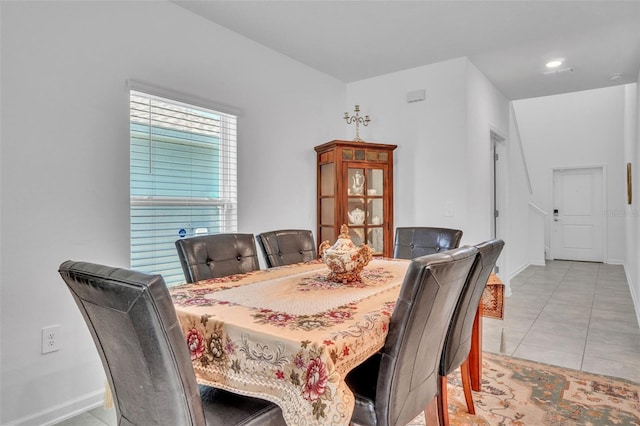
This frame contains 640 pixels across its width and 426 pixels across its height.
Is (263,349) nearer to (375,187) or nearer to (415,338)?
(415,338)

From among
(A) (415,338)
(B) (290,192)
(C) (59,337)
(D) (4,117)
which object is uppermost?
(D) (4,117)

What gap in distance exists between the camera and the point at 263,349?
115cm

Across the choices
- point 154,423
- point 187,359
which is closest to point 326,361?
point 187,359

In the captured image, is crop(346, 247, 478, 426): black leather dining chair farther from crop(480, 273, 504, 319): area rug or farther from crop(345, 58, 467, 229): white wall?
crop(345, 58, 467, 229): white wall

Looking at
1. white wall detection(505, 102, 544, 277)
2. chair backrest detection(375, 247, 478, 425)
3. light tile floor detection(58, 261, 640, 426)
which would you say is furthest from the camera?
white wall detection(505, 102, 544, 277)

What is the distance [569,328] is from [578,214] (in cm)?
531

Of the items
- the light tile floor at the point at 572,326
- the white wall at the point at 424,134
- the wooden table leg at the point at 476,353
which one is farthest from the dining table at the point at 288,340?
the white wall at the point at 424,134

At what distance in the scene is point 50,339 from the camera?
81.5 inches

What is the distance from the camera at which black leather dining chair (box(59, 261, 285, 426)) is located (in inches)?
37.0

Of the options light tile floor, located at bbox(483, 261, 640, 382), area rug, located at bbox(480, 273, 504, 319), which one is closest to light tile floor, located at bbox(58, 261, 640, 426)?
light tile floor, located at bbox(483, 261, 640, 382)

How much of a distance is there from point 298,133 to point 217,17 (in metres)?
1.25

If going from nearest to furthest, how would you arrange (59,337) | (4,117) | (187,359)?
(187,359) → (4,117) → (59,337)

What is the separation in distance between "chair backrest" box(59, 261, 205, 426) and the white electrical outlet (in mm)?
1208

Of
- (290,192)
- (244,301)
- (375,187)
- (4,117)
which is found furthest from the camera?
(375,187)
